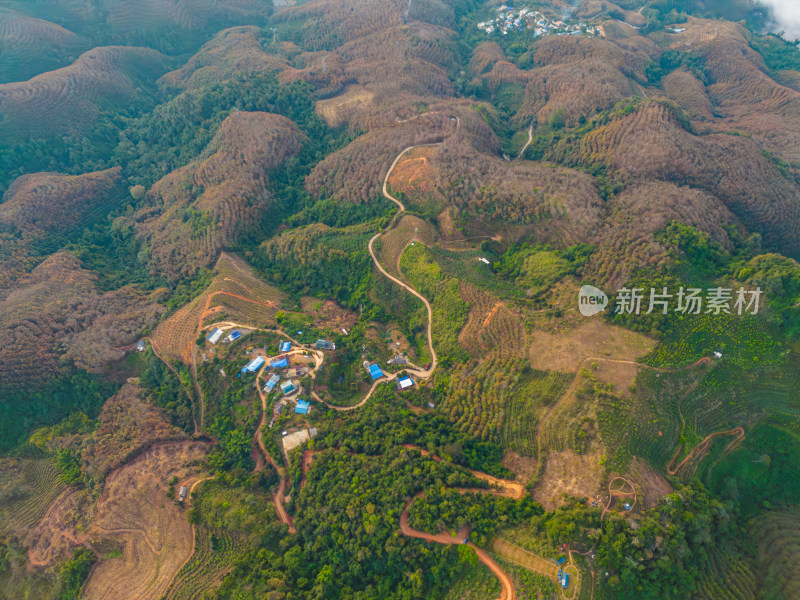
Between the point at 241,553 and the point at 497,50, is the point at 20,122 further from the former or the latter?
the point at 497,50

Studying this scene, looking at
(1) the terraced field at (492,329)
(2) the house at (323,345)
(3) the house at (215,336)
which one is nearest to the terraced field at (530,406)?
(1) the terraced field at (492,329)

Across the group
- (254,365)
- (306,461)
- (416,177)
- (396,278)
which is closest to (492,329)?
(396,278)

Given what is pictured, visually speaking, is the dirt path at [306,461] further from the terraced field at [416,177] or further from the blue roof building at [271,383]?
the terraced field at [416,177]

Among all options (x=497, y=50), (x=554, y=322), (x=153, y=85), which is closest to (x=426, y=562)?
(x=554, y=322)

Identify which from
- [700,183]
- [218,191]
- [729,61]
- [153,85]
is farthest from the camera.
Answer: [153,85]

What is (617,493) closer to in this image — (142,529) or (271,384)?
(271,384)
